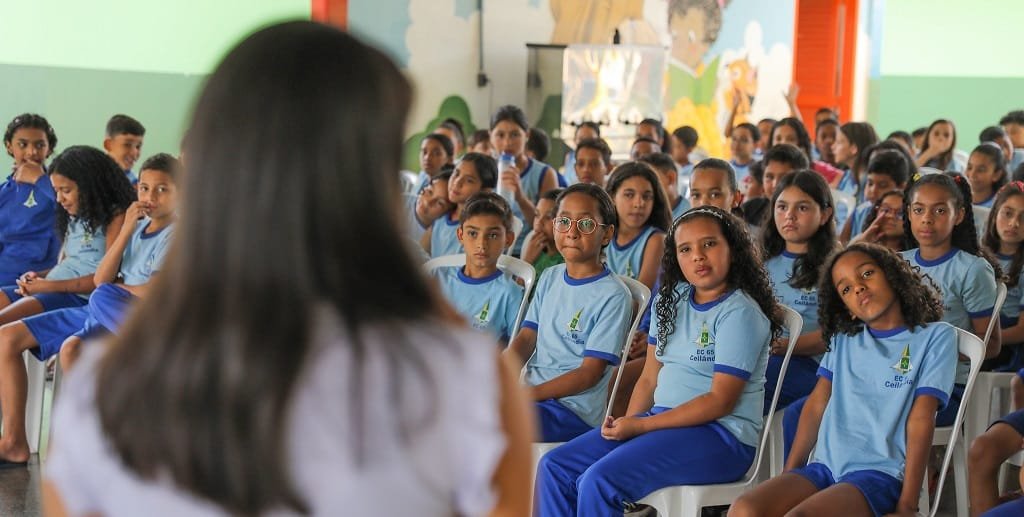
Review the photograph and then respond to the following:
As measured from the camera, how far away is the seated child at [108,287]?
12.2ft

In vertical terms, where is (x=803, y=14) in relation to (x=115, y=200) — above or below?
above

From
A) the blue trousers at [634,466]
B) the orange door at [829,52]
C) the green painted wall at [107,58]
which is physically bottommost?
the blue trousers at [634,466]

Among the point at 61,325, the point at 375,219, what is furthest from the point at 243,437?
the point at 61,325

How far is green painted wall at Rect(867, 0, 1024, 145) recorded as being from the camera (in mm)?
10945

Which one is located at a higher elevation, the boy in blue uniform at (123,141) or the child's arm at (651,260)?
the boy in blue uniform at (123,141)

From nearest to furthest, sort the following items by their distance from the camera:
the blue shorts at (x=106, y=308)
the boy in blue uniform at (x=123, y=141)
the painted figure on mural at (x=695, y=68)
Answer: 1. the blue shorts at (x=106, y=308)
2. the boy in blue uniform at (x=123, y=141)
3. the painted figure on mural at (x=695, y=68)

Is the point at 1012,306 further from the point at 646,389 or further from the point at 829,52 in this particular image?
the point at 829,52

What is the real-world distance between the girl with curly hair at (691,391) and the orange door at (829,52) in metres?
9.14

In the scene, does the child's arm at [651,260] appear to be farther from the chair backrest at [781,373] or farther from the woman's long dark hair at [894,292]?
the woman's long dark hair at [894,292]

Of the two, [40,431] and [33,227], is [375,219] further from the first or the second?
[33,227]

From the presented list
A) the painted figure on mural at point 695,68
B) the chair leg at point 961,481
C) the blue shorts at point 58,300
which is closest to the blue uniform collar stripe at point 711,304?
the chair leg at point 961,481

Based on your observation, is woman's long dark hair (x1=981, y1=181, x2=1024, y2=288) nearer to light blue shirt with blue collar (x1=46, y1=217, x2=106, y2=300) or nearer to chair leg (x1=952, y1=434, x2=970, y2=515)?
chair leg (x1=952, y1=434, x2=970, y2=515)

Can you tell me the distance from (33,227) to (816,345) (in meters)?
3.05

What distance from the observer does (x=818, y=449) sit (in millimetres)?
2570
